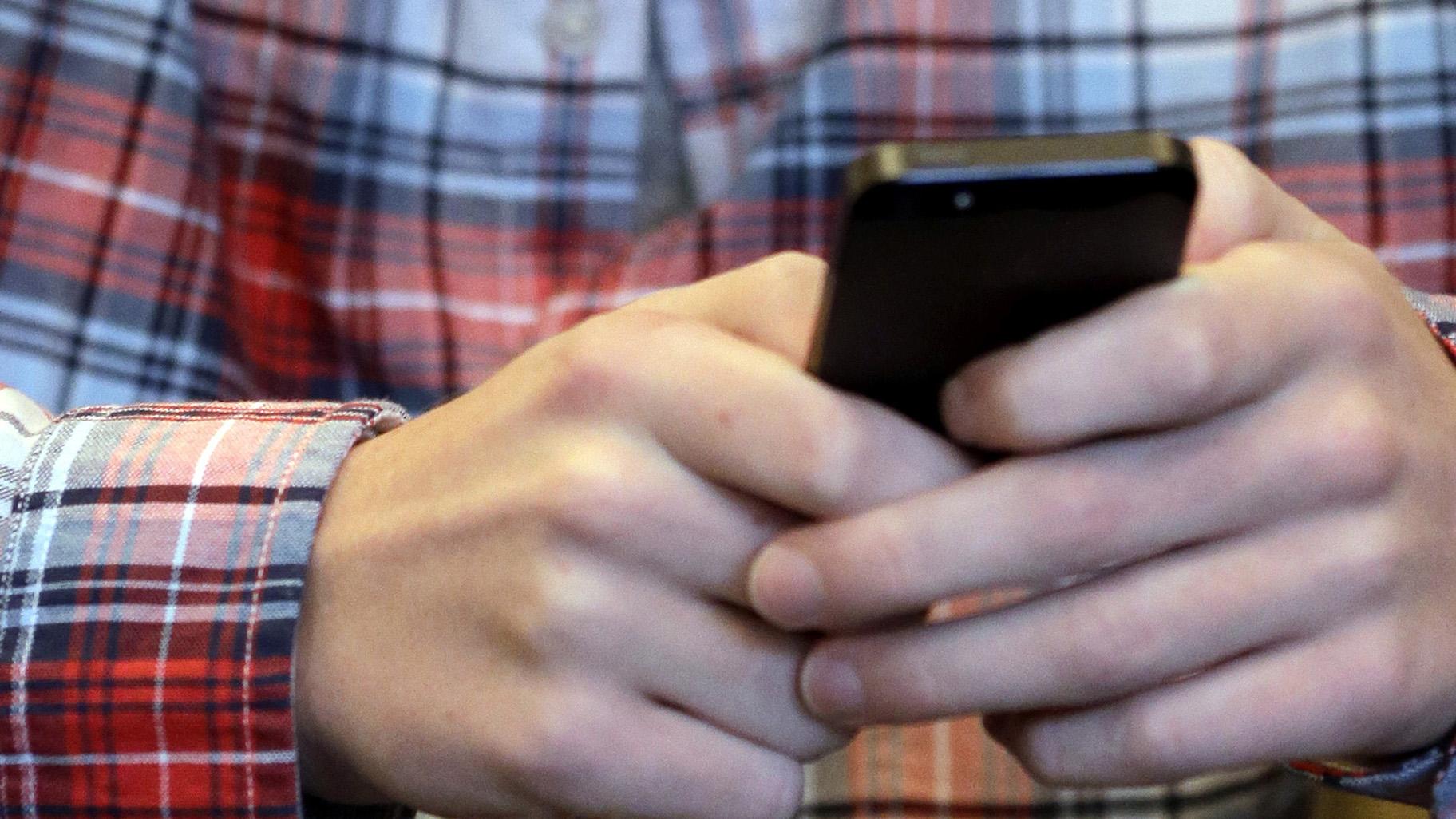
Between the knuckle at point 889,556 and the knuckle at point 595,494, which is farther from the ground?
the knuckle at point 595,494

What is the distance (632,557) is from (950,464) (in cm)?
9

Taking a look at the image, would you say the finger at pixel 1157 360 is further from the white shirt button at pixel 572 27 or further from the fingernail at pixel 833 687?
the white shirt button at pixel 572 27

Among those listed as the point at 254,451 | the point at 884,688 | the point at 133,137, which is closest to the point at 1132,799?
the point at 884,688

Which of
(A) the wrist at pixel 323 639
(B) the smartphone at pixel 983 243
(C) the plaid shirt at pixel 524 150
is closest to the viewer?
(B) the smartphone at pixel 983 243

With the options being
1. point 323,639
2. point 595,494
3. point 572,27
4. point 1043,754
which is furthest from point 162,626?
point 572,27

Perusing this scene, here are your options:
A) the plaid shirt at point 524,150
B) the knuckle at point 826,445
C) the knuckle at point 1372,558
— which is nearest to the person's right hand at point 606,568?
the knuckle at point 826,445

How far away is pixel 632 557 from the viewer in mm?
301

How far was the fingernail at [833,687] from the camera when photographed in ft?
1.02

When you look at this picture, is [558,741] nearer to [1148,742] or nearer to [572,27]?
[1148,742]

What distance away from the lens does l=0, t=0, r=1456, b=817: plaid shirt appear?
596mm

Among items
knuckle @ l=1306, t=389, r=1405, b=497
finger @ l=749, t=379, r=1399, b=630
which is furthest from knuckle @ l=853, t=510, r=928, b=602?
knuckle @ l=1306, t=389, r=1405, b=497

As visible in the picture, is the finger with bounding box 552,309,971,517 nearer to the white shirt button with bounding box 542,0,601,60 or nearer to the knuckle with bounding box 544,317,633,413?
the knuckle with bounding box 544,317,633,413

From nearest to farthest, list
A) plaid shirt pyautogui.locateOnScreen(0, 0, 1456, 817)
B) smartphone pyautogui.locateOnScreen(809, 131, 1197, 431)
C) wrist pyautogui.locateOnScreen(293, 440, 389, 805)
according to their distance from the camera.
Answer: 1. smartphone pyautogui.locateOnScreen(809, 131, 1197, 431)
2. wrist pyautogui.locateOnScreen(293, 440, 389, 805)
3. plaid shirt pyautogui.locateOnScreen(0, 0, 1456, 817)

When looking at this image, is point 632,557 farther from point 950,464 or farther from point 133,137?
point 133,137
